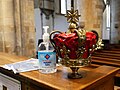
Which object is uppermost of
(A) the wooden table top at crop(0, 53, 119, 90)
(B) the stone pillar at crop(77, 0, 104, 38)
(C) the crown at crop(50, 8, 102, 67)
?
(B) the stone pillar at crop(77, 0, 104, 38)

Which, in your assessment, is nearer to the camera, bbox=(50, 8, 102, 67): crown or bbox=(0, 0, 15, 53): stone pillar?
bbox=(50, 8, 102, 67): crown

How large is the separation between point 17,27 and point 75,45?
143 inches

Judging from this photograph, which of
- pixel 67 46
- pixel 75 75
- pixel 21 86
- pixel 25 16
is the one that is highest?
pixel 25 16

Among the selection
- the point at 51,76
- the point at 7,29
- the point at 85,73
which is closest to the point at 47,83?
the point at 51,76

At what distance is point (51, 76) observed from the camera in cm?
94

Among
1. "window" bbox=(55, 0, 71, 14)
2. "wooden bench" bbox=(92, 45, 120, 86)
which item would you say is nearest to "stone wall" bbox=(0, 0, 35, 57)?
"wooden bench" bbox=(92, 45, 120, 86)

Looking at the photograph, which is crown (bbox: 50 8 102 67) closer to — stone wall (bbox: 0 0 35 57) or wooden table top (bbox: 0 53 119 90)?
wooden table top (bbox: 0 53 119 90)

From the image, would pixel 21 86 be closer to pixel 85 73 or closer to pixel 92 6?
pixel 85 73

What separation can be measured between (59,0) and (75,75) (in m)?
9.20

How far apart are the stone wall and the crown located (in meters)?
3.38

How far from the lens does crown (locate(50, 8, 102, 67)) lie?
82 cm

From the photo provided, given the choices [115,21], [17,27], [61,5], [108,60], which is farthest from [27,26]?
[61,5]

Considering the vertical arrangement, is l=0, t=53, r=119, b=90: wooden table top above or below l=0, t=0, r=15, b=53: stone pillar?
below

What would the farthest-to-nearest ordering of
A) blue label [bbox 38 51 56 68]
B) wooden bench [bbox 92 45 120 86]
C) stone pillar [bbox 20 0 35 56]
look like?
1. stone pillar [bbox 20 0 35 56]
2. wooden bench [bbox 92 45 120 86]
3. blue label [bbox 38 51 56 68]
